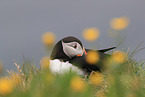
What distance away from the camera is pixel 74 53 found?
5117mm

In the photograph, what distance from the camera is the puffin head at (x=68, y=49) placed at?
5.09 m

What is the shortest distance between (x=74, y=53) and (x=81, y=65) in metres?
0.39

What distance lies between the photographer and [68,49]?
5.06 m

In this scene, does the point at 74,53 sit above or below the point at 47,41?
below

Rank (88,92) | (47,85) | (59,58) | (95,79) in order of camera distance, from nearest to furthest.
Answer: (88,92) → (47,85) → (95,79) → (59,58)

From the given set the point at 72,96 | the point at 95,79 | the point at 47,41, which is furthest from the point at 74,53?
the point at 72,96

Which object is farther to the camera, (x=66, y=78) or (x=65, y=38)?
(x=65, y=38)

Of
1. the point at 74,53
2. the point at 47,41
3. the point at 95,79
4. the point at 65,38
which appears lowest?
the point at 95,79

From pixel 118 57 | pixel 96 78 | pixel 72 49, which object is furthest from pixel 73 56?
pixel 118 57

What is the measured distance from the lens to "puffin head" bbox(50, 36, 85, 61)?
5.09 m

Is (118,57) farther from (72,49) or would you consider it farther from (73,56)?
(73,56)

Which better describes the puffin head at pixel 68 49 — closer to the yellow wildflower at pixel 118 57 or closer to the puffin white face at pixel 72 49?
the puffin white face at pixel 72 49

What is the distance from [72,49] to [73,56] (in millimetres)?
199

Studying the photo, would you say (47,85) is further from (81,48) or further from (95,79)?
(81,48)
